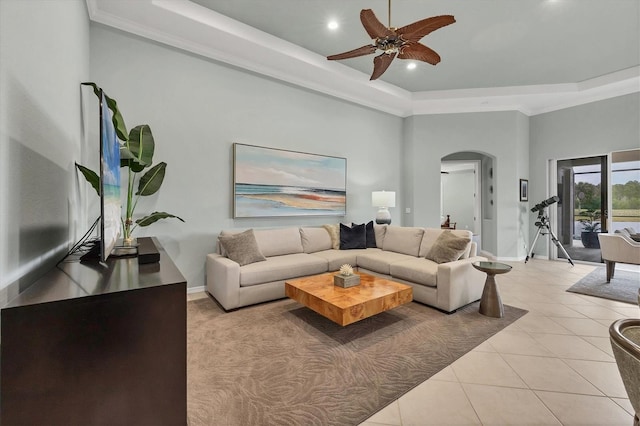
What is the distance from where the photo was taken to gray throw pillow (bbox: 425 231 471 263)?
135 inches

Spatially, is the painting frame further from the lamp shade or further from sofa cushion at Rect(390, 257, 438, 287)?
sofa cushion at Rect(390, 257, 438, 287)

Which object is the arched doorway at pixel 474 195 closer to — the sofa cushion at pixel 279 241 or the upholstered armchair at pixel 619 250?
the upholstered armchair at pixel 619 250

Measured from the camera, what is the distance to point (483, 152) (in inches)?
246

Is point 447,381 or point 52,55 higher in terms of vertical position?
point 52,55

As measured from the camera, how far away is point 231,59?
4062 millimetres

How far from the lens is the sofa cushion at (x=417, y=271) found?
3.27 m

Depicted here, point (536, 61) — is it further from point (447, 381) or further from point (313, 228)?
point (447, 381)

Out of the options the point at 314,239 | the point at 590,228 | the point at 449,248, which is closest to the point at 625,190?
the point at 590,228

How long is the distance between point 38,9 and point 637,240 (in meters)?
7.04

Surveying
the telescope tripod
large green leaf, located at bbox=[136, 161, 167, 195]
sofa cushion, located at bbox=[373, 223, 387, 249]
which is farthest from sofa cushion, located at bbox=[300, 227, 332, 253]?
the telescope tripod

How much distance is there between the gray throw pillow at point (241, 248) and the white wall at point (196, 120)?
0.57 meters

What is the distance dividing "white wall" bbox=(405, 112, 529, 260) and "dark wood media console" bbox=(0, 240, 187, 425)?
19.2 feet

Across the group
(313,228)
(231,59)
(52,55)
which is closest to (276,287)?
(313,228)

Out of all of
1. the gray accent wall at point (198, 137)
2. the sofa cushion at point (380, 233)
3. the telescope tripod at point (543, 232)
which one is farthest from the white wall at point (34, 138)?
the telescope tripod at point (543, 232)
